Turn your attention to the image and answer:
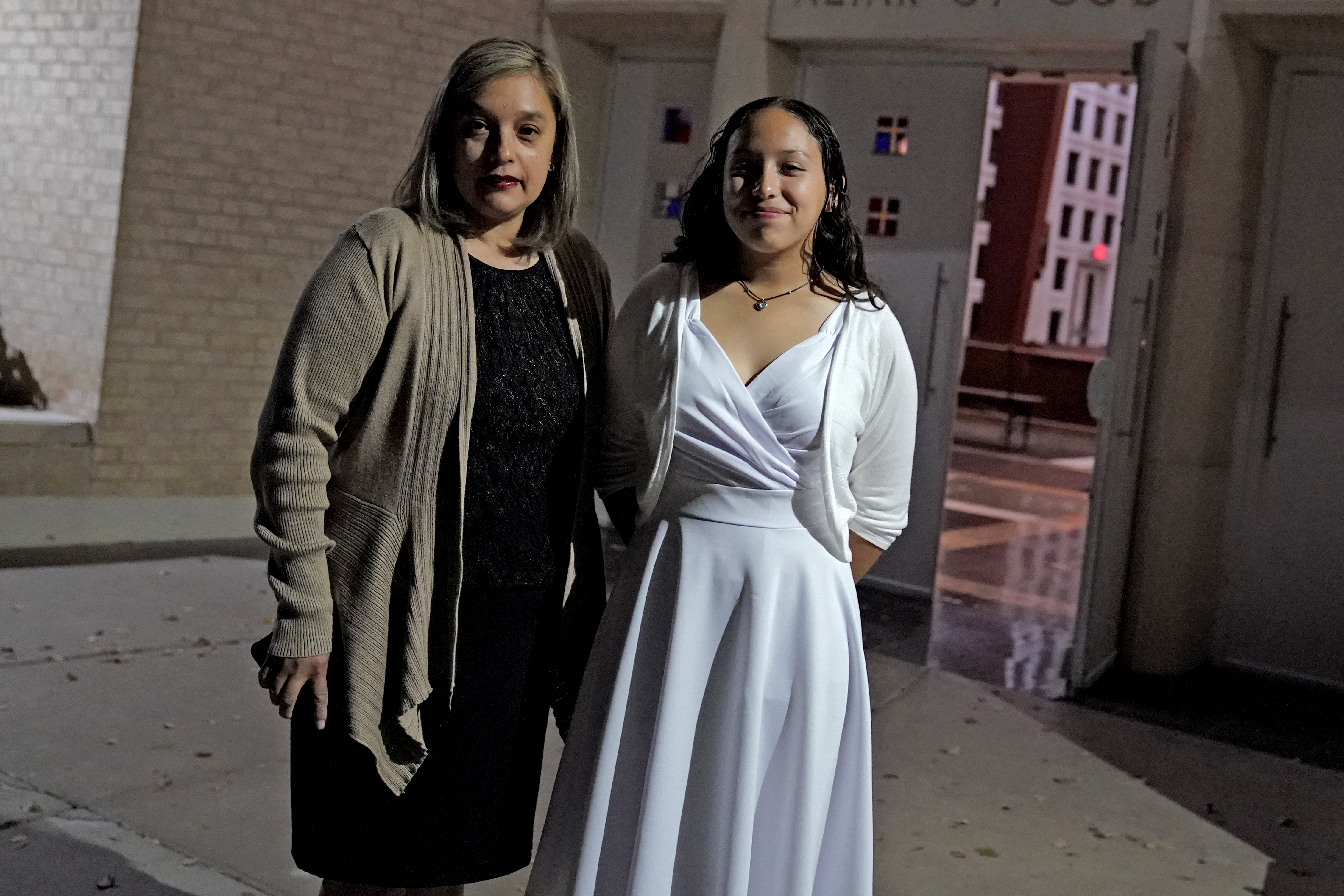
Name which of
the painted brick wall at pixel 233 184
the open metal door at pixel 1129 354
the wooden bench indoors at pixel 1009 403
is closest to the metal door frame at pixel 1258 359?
the open metal door at pixel 1129 354

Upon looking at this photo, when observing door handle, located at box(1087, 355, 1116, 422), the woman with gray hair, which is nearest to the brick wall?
door handle, located at box(1087, 355, 1116, 422)

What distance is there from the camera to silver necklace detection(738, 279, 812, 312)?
2.55 metres

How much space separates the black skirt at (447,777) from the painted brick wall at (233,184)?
595 cm

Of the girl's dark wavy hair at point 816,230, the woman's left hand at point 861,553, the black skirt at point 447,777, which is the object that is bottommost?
the black skirt at point 447,777

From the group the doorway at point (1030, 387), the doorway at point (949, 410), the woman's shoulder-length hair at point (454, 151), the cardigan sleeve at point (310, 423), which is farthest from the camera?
the doorway at point (1030, 387)

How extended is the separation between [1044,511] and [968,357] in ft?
28.6

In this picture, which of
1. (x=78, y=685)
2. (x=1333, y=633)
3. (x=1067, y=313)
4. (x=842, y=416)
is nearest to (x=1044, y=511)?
(x=1333, y=633)

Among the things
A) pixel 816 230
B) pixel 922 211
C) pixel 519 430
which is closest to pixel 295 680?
pixel 519 430

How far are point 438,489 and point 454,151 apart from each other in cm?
56

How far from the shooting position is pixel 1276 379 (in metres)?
6.62

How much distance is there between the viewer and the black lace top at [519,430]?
8.14 ft

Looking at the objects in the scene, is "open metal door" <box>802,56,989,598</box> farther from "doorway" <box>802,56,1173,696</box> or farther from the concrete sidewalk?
the concrete sidewalk

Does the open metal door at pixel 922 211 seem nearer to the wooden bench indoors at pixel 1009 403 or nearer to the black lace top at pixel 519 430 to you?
the black lace top at pixel 519 430

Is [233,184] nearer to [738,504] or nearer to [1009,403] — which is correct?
[738,504]
